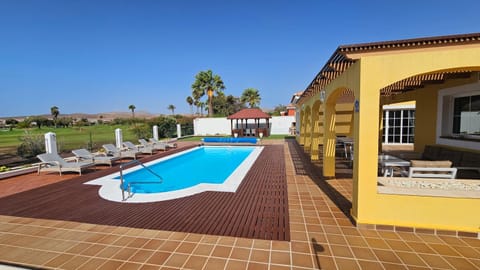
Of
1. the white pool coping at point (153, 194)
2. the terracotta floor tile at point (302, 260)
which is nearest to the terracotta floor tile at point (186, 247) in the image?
the terracotta floor tile at point (302, 260)

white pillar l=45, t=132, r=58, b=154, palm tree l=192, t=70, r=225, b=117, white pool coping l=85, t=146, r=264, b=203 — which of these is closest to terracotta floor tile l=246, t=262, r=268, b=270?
white pool coping l=85, t=146, r=264, b=203

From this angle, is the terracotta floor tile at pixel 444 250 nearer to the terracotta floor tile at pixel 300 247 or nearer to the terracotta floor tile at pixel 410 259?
the terracotta floor tile at pixel 410 259

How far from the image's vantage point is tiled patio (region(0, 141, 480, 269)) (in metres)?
2.78

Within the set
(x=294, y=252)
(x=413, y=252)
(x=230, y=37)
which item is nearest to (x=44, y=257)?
(x=294, y=252)

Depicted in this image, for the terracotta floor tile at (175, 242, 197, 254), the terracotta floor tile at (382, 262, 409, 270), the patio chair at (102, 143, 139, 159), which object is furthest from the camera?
the patio chair at (102, 143, 139, 159)

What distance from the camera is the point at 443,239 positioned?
324 centimetres

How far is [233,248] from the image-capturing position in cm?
314

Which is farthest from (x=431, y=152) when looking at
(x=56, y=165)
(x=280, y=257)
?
(x=56, y=165)

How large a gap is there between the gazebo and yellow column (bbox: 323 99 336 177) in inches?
589

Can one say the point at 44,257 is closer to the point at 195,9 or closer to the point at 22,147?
the point at 22,147

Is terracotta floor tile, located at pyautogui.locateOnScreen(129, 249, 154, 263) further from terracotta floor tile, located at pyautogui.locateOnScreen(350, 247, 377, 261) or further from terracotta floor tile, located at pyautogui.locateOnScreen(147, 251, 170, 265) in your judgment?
terracotta floor tile, located at pyautogui.locateOnScreen(350, 247, 377, 261)

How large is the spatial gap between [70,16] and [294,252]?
13996 mm

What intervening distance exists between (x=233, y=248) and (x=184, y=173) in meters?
6.58

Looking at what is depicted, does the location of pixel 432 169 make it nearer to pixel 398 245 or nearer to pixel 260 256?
pixel 398 245
